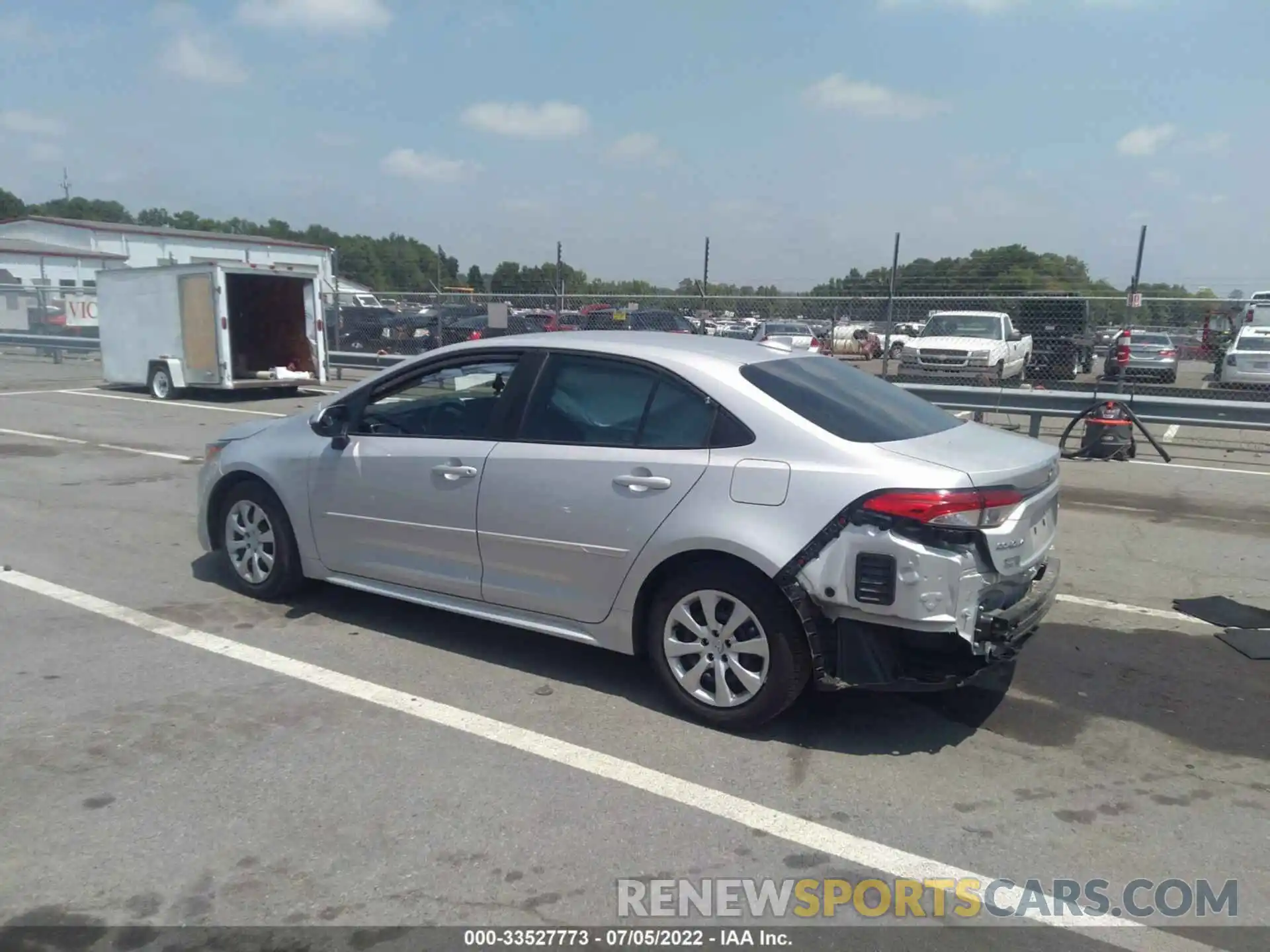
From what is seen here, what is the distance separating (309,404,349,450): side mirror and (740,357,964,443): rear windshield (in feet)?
7.54

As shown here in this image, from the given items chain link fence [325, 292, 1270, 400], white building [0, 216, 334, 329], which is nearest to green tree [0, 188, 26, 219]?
white building [0, 216, 334, 329]

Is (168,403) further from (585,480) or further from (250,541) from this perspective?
(585,480)

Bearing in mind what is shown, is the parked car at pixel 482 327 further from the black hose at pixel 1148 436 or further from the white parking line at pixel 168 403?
the black hose at pixel 1148 436

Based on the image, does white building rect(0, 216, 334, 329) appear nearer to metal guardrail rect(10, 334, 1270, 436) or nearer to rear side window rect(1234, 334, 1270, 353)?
rear side window rect(1234, 334, 1270, 353)

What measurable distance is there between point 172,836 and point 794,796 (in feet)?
7.35

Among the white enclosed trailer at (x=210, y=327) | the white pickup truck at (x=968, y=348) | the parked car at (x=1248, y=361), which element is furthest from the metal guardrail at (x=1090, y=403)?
the white enclosed trailer at (x=210, y=327)

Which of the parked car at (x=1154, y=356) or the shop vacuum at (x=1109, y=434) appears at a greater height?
the parked car at (x=1154, y=356)

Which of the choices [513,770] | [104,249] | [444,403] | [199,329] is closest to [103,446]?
[199,329]

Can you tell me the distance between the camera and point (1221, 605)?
610 centimetres

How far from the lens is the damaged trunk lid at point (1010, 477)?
3891mm

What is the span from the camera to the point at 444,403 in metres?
5.16

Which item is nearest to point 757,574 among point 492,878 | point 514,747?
point 514,747

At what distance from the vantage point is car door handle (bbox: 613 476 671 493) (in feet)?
13.8

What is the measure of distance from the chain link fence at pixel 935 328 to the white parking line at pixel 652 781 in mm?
9720
